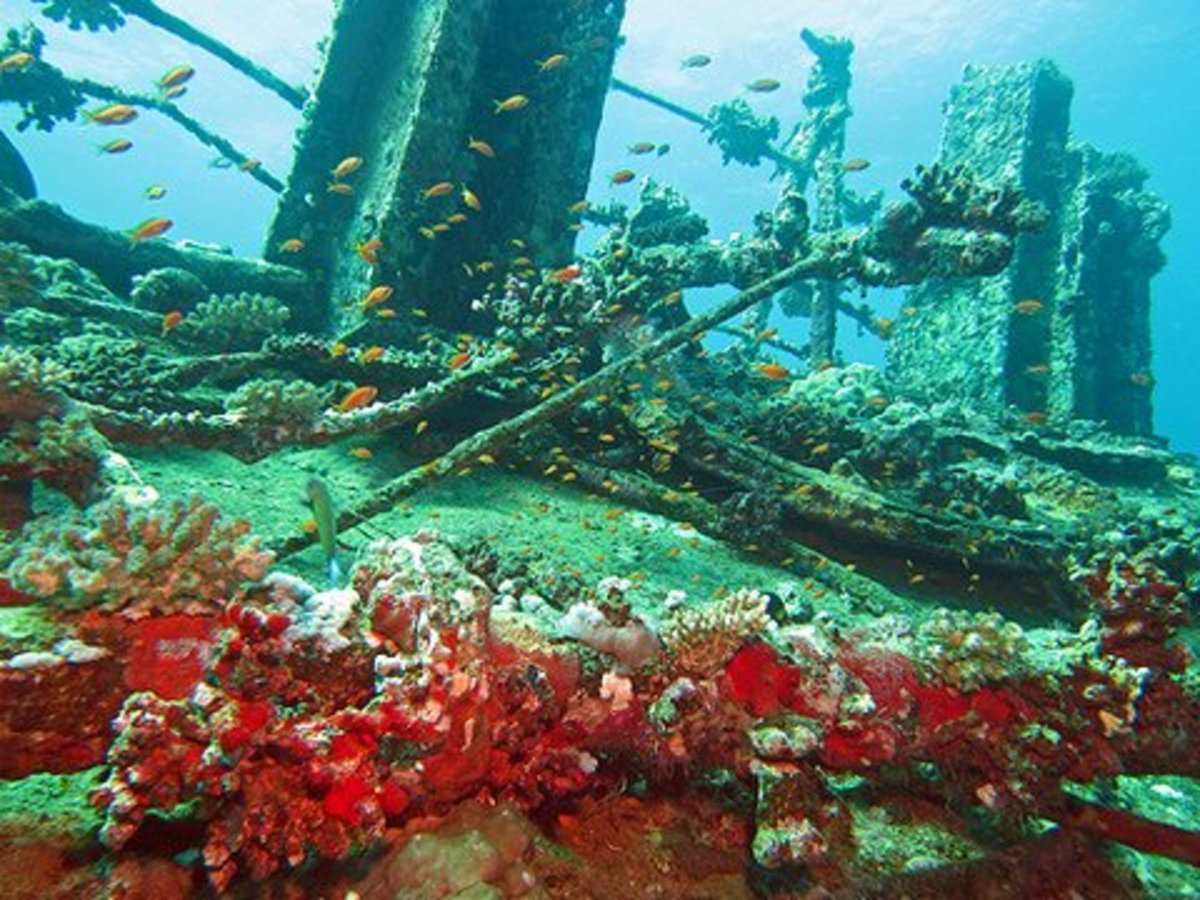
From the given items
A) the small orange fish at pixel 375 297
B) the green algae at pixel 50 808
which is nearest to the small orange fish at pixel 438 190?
the small orange fish at pixel 375 297

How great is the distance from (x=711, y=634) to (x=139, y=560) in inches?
83.1

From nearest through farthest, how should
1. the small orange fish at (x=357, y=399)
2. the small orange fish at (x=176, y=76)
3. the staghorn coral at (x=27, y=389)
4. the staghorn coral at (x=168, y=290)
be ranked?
1. the staghorn coral at (x=27, y=389)
2. the small orange fish at (x=357, y=399)
3. the small orange fish at (x=176, y=76)
4. the staghorn coral at (x=168, y=290)

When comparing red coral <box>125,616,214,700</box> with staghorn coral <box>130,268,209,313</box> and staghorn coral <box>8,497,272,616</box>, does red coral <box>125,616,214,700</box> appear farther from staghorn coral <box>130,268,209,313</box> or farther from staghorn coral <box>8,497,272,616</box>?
staghorn coral <box>130,268,209,313</box>

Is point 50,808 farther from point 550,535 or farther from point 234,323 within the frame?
point 234,323

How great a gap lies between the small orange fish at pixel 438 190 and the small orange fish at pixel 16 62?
600 cm

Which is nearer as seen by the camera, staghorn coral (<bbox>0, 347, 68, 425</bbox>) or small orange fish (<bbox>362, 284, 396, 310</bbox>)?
staghorn coral (<bbox>0, 347, 68, 425</bbox>)

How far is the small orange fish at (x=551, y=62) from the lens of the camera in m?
9.09

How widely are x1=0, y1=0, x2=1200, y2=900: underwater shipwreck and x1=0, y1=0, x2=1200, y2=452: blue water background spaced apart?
106 feet

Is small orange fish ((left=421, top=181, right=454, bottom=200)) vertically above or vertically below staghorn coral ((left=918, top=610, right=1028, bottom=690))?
above

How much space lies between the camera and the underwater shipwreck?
7.04ft

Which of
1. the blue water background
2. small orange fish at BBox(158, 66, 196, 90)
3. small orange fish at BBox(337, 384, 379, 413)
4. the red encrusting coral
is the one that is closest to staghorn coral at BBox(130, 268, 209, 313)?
small orange fish at BBox(158, 66, 196, 90)

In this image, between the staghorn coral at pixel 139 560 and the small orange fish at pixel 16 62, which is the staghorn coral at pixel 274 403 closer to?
the staghorn coral at pixel 139 560

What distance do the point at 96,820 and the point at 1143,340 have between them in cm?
2126

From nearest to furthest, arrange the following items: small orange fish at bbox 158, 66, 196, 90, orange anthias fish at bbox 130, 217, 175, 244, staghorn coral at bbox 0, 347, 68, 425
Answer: staghorn coral at bbox 0, 347, 68, 425
orange anthias fish at bbox 130, 217, 175, 244
small orange fish at bbox 158, 66, 196, 90
